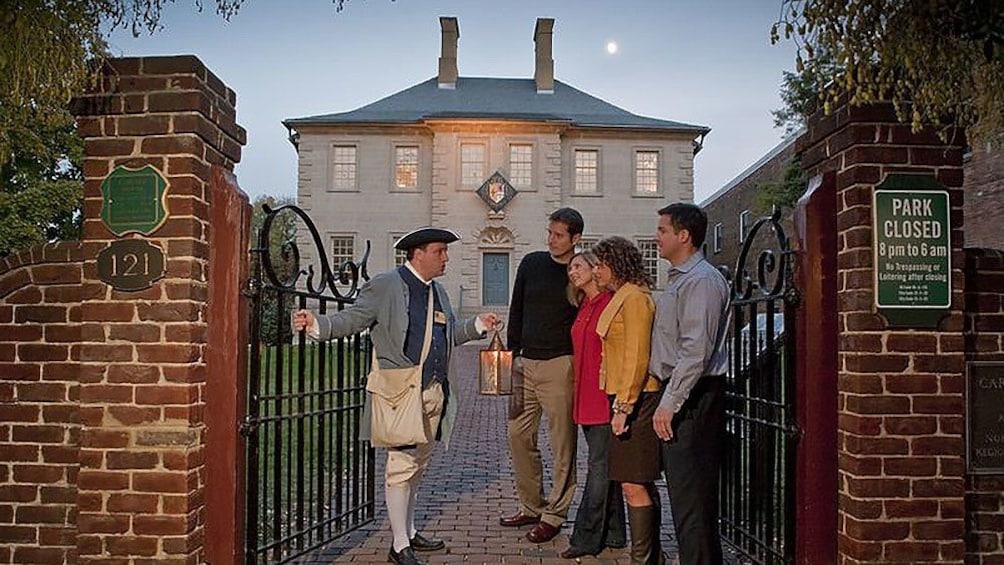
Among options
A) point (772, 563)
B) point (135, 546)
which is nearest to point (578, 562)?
point (772, 563)

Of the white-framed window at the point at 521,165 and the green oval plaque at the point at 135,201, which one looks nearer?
the green oval plaque at the point at 135,201

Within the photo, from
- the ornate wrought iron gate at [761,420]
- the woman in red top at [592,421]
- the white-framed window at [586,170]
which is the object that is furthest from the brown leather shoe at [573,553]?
the white-framed window at [586,170]

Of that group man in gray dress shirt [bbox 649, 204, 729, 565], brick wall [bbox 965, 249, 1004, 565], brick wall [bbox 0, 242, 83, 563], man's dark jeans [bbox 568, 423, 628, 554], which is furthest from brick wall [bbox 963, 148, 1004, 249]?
brick wall [bbox 0, 242, 83, 563]

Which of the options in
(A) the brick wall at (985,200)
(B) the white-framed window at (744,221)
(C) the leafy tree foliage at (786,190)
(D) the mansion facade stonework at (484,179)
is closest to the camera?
(A) the brick wall at (985,200)

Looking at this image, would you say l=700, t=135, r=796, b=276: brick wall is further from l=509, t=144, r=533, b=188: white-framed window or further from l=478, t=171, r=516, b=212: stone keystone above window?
l=478, t=171, r=516, b=212: stone keystone above window

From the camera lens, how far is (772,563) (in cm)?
440

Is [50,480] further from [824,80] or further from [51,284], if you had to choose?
[824,80]

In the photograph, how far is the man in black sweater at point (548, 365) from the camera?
529 centimetres

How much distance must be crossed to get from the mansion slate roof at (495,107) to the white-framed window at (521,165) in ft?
3.81

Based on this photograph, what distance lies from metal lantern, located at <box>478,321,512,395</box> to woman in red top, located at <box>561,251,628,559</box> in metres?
0.45

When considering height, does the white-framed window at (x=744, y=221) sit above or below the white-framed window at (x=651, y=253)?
above

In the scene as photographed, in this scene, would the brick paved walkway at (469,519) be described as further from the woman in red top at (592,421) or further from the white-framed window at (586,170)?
the white-framed window at (586,170)

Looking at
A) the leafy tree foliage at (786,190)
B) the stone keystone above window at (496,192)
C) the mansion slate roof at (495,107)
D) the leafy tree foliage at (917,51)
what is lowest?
the leafy tree foliage at (917,51)

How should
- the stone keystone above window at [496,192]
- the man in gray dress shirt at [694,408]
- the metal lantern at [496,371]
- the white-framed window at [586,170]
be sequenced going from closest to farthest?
1. the man in gray dress shirt at [694,408]
2. the metal lantern at [496,371]
3. the stone keystone above window at [496,192]
4. the white-framed window at [586,170]
